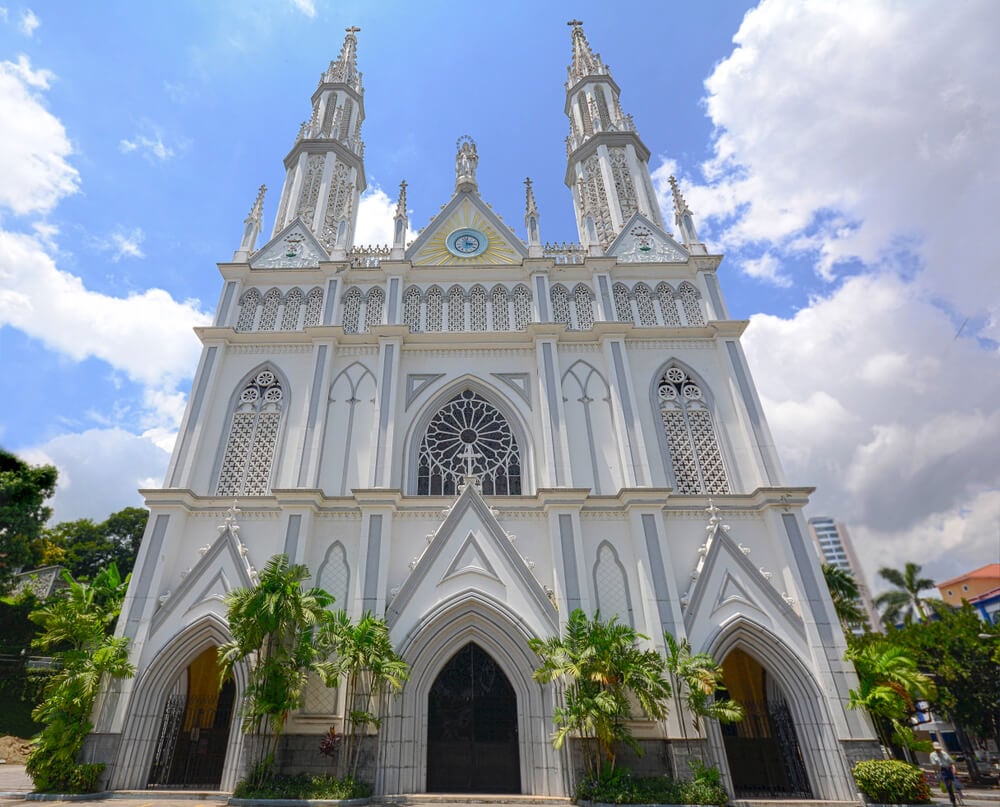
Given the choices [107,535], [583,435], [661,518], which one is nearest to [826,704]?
[661,518]

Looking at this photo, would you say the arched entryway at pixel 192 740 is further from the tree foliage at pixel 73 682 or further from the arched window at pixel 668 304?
the arched window at pixel 668 304

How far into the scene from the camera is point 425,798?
1102 centimetres

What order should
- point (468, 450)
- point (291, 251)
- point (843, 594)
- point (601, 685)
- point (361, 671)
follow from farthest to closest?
point (843, 594)
point (291, 251)
point (468, 450)
point (361, 671)
point (601, 685)

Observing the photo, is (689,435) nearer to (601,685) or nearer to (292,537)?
(601,685)

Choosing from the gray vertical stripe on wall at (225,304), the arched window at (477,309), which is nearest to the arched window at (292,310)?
the gray vertical stripe on wall at (225,304)

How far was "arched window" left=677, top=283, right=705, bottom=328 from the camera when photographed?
711 inches

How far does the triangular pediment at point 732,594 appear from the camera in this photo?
43.0 ft

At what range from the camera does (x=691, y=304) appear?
18.4 m

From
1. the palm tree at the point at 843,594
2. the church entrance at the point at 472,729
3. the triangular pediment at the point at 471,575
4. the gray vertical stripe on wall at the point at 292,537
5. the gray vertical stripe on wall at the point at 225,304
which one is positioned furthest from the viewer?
the palm tree at the point at 843,594

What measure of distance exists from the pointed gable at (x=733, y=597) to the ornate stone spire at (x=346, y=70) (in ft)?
85.2

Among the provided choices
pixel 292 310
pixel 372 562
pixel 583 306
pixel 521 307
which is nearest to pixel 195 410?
pixel 292 310

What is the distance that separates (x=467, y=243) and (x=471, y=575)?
1198 cm

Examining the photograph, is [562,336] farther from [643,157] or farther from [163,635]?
[163,635]

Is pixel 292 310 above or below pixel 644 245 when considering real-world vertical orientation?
below
